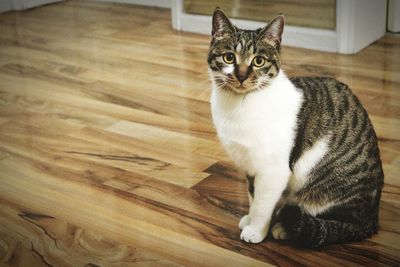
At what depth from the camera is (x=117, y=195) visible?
1770 mm

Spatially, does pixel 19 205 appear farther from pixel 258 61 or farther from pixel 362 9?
pixel 362 9

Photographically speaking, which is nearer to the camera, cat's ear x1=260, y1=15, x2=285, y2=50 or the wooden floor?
cat's ear x1=260, y1=15, x2=285, y2=50

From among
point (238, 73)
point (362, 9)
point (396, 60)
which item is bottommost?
point (396, 60)

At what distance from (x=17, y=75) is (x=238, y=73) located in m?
1.84

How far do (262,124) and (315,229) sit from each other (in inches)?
11.0

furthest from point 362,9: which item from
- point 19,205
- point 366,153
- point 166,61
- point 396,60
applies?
point 19,205

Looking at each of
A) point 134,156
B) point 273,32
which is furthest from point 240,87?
point 134,156

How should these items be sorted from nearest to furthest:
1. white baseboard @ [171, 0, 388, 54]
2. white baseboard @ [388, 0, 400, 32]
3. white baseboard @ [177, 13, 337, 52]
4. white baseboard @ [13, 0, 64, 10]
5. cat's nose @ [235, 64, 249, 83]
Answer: cat's nose @ [235, 64, 249, 83] → white baseboard @ [171, 0, 388, 54] → white baseboard @ [177, 13, 337, 52] → white baseboard @ [388, 0, 400, 32] → white baseboard @ [13, 0, 64, 10]

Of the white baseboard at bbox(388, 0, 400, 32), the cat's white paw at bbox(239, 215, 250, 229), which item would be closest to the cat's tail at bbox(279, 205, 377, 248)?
the cat's white paw at bbox(239, 215, 250, 229)

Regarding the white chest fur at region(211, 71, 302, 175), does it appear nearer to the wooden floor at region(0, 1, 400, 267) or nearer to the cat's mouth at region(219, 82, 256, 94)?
the cat's mouth at region(219, 82, 256, 94)

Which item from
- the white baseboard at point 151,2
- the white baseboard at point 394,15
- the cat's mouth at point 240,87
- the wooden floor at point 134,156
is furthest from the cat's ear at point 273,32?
the white baseboard at point 151,2

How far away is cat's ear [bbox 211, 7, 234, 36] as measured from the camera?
141cm

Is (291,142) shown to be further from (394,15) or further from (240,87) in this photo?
(394,15)

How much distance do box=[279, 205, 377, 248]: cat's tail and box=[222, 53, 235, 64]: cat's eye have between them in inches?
14.7
